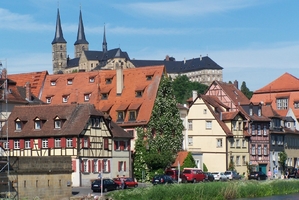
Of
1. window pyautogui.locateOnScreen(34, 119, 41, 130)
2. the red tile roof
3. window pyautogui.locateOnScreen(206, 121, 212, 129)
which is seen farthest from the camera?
the red tile roof

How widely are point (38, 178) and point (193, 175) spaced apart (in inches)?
1015

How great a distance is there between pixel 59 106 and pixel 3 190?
22555mm

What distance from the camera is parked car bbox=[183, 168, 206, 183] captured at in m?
82.3

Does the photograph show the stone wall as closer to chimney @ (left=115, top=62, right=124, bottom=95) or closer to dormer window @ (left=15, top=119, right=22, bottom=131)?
dormer window @ (left=15, top=119, right=22, bottom=131)

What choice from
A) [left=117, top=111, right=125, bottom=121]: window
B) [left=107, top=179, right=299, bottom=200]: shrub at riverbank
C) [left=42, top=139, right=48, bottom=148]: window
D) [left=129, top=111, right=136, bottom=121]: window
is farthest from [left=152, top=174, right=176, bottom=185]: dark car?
[left=117, top=111, right=125, bottom=121]: window

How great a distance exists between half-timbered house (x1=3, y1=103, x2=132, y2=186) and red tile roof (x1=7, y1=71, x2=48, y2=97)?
65.8 feet

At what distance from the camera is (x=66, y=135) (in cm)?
7706

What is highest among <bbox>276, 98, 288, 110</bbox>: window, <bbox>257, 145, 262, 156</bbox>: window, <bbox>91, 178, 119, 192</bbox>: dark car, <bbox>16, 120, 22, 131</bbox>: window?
<bbox>276, 98, 288, 110</bbox>: window

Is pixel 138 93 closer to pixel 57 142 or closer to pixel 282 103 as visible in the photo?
pixel 57 142

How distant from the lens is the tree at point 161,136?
8794cm

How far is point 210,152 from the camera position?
98.7m

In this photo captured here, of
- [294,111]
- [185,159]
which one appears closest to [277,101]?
[294,111]

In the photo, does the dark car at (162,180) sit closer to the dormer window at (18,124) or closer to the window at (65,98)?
the dormer window at (18,124)

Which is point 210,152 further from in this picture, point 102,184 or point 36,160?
point 36,160
